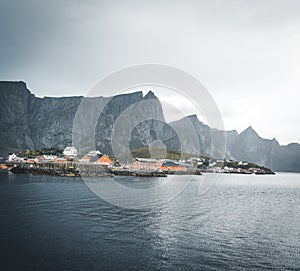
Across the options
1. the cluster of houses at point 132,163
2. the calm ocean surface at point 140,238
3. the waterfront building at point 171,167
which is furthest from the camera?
the waterfront building at point 171,167

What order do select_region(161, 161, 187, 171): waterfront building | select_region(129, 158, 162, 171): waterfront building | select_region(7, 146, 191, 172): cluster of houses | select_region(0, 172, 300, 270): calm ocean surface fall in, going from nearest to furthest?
select_region(0, 172, 300, 270): calm ocean surface < select_region(7, 146, 191, 172): cluster of houses < select_region(129, 158, 162, 171): waterfront building < select_region(161, 161, 187, 171): waterfront building

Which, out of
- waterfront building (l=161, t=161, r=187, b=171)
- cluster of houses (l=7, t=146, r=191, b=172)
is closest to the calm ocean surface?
cluster of houses (l=7, t=146, r=191, b=172)

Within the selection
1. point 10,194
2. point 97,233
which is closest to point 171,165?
point 10,194

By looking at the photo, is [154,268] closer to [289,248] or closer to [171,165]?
[289,248]

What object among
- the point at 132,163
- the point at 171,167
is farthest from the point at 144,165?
the point at 171,167

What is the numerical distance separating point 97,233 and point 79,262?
17.5 feet

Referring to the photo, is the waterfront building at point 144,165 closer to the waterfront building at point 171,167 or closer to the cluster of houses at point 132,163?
the cluster of houses at point 132,163

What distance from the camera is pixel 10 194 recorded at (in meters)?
36.5

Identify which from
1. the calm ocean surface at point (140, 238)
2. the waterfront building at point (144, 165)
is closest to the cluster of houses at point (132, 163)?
the waterfront building at point (144, 165)

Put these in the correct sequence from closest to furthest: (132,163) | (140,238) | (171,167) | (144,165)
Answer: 1. (140,238)
2. (144,165)
3. (132,163)
4. (171,167)

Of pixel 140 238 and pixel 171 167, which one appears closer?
pixel 140 238

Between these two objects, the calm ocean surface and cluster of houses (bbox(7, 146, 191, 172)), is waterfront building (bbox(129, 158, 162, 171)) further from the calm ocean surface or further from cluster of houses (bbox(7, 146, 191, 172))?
the calm ocean surface

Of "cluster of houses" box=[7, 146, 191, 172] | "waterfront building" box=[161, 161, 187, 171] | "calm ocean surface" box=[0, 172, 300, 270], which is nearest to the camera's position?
"calm ocean surface" box=[0, 172, 300, 270]

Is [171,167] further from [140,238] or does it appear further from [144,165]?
[140,238]
